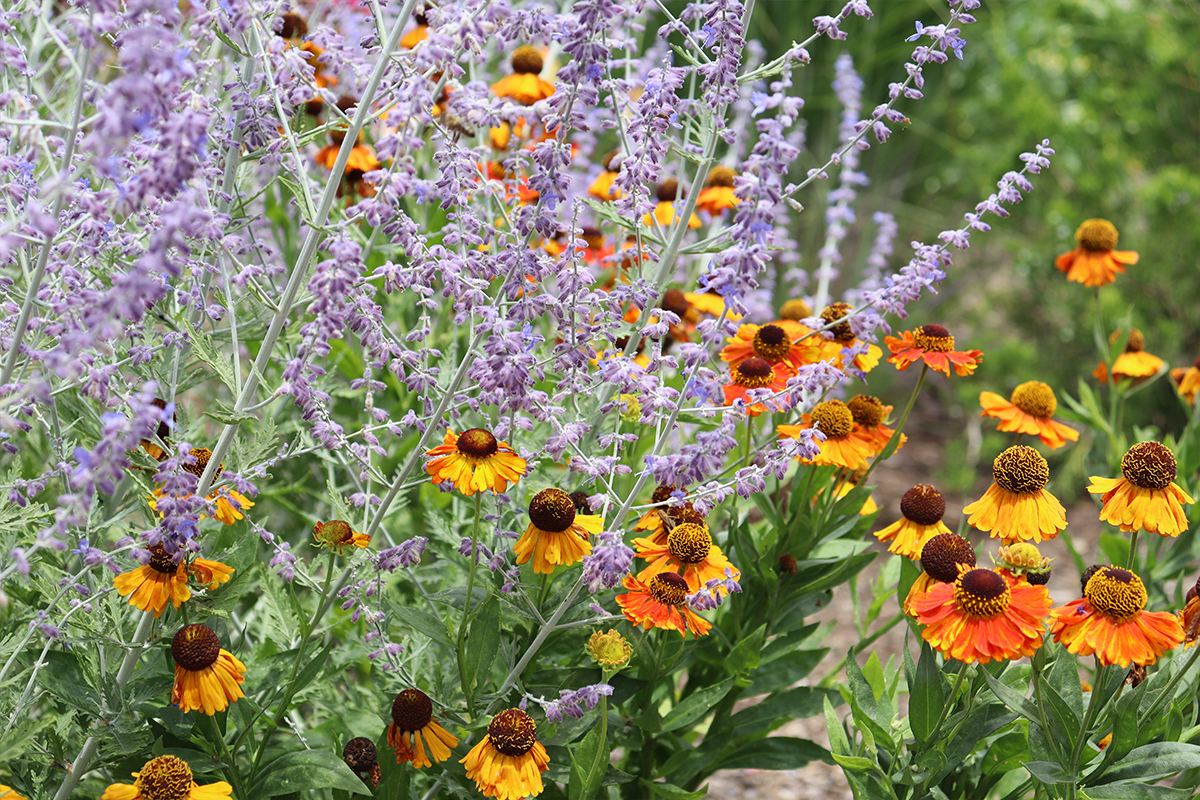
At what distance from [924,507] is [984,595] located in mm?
443

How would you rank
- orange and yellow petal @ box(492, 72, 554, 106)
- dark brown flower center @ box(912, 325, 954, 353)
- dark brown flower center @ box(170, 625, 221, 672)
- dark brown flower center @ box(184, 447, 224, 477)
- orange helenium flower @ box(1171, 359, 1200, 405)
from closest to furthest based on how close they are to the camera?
dark brown flower center @ box(170, 625, 221, 672) < dark brown flower center @ box(184, 447, 224, 477) < dark brown flower center @ box(912, 325, 954, 353) < orange helenium flower @ box(1171, 359, 1200, 405) < orange and yellow petal @ box(492, 72, 554, 106)

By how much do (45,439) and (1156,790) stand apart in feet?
9.84

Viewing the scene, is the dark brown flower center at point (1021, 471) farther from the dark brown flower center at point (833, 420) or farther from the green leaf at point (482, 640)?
the green leaf at point (482, 640)

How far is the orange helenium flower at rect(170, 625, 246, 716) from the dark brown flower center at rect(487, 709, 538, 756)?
0.46 meters

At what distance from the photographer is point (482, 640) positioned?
78.4 inches

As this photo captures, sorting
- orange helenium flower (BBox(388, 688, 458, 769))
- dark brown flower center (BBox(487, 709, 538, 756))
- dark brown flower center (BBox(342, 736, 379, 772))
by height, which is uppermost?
dark brown flower center (BBox(487, 709, 538, 756))

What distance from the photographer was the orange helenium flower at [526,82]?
129 inches

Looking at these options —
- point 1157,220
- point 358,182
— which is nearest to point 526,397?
point 358,182

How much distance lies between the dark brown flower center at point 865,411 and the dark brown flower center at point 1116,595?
0.71m

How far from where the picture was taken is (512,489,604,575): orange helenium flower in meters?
1.89

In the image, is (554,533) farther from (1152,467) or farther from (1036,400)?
(1036,400)

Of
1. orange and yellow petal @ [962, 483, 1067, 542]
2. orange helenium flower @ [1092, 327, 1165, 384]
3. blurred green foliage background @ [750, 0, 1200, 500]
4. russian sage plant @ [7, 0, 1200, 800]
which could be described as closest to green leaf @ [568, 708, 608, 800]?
russian sage plant @ [7, 0, 1200, 800]

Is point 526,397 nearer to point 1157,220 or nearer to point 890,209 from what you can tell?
point 1157,220

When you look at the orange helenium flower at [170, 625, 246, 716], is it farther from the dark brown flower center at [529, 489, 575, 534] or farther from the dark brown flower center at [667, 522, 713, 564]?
the dark brown flower center at [667, 522, 713, 564]
